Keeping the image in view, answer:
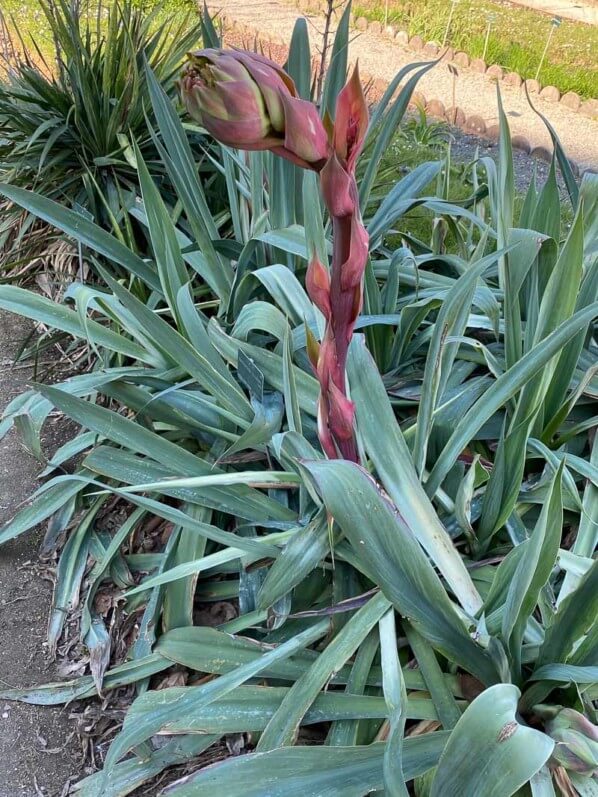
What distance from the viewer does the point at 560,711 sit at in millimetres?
965

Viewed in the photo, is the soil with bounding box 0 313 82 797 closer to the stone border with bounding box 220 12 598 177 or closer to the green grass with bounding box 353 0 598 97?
the stone border with bounding box 220 12 598 177

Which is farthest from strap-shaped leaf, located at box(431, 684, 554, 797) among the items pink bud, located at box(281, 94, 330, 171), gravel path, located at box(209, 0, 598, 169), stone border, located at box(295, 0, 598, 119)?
stone border, located at box(295, 0, 598, 119)

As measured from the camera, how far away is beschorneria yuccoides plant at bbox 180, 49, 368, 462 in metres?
0.59

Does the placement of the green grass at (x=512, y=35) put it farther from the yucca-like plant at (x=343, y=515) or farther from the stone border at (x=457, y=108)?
the yucca-like plant at (x=343, y=515)

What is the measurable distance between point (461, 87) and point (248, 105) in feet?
14.5

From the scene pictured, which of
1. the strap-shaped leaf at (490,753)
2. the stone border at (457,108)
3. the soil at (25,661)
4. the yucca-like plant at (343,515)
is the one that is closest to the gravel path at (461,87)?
the stone border at (457,108)

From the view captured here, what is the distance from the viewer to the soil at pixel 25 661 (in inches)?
50.0

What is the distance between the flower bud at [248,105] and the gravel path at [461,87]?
2835 millimetres

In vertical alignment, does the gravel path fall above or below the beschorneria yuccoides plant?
above

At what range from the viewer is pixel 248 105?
60 cm

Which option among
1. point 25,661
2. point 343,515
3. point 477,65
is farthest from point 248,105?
point 477,65

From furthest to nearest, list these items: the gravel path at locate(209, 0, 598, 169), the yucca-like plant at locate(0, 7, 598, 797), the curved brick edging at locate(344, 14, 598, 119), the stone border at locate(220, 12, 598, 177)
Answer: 1. the curved brick edging at locate(344, 14, 598, 119)
2. the gravel path at locate(209, 0, 598, 169)
3. the stone border at locate(220, 12, 598, 177)
4. the yucca-like plant at locate(0, 7, 598, 797)

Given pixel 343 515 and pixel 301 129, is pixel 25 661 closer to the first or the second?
pixel 343 515

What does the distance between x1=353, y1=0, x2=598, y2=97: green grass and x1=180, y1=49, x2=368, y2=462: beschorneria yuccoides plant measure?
4.33 m
